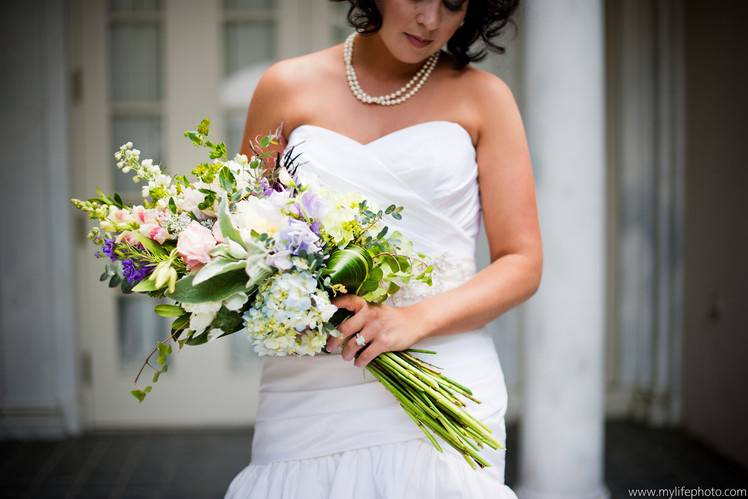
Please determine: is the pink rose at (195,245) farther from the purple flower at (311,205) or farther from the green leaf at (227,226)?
the purple flower at (311,205)

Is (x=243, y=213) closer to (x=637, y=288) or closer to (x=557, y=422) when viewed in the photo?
(x=557, y=422)

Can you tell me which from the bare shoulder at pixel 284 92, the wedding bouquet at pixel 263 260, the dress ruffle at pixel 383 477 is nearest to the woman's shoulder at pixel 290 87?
the bare shoulder at pixel 284 92

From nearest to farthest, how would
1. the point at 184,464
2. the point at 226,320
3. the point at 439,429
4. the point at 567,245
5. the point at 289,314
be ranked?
the point at 289,314 < the point at 226,320 < the point at 439,429 < the point at 567,245 < the point at 184,464

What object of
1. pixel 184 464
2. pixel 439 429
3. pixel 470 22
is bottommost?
pixel 184 464

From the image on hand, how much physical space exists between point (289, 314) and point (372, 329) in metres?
0.25

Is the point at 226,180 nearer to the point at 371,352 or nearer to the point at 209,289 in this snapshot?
the point at 209,289

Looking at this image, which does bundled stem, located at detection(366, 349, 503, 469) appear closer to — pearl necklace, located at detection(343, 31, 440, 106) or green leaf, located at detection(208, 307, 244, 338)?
green leaf, located at detection(208, 307, 244, 338)

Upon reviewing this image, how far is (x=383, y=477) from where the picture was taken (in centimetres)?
165

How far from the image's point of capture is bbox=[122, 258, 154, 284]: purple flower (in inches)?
56.9

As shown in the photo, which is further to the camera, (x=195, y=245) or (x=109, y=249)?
(x=109, y=249)

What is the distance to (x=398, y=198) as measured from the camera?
178cm

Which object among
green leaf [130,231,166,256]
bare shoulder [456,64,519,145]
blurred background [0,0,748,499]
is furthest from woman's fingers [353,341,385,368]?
blurred background [0,0,748,499]

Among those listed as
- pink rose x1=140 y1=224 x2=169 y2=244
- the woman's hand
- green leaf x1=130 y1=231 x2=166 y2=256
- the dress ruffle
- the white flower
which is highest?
the white flower

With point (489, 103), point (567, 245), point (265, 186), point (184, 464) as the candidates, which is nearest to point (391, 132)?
point (489, 103)
